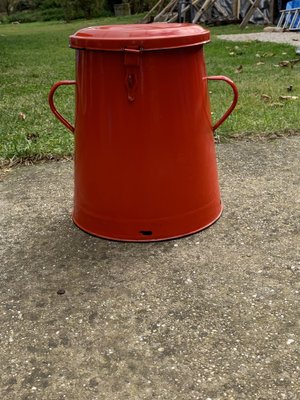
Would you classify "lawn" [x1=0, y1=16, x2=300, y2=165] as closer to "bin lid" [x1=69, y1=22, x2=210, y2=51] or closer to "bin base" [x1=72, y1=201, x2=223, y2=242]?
"bin base" [x1=72, y1=201, x2=223, y2=242]

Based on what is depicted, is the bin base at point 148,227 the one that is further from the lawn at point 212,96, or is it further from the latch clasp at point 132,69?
the lawn at point 212,96

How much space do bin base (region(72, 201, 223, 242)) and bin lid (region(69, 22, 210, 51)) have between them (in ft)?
1.93

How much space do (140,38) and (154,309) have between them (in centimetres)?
82

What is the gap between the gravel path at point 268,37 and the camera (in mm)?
8148

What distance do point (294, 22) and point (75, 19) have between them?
1096 cm

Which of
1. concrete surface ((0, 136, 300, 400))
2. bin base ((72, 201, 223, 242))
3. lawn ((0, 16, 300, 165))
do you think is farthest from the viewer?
lawn ((0, 16, 300, 165))

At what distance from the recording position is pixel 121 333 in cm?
143

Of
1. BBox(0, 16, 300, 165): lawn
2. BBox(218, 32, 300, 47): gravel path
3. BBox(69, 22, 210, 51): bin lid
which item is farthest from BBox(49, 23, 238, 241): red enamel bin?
BBox(218, 32, 300, 47): gravel path

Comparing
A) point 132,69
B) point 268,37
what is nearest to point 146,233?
point 132,69

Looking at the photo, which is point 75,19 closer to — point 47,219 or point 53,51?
point 53,51

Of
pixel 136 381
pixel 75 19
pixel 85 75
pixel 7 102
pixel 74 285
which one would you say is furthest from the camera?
pixel 75 19

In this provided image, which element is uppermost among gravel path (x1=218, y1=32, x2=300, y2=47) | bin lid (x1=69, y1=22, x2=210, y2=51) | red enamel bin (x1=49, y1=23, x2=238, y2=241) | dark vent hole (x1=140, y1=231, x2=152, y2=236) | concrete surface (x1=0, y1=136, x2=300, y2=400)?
bin lid (x1=69, y1=22, x2=210, y2=51)

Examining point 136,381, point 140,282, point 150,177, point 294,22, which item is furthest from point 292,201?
point 294,22

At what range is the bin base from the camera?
186cm
